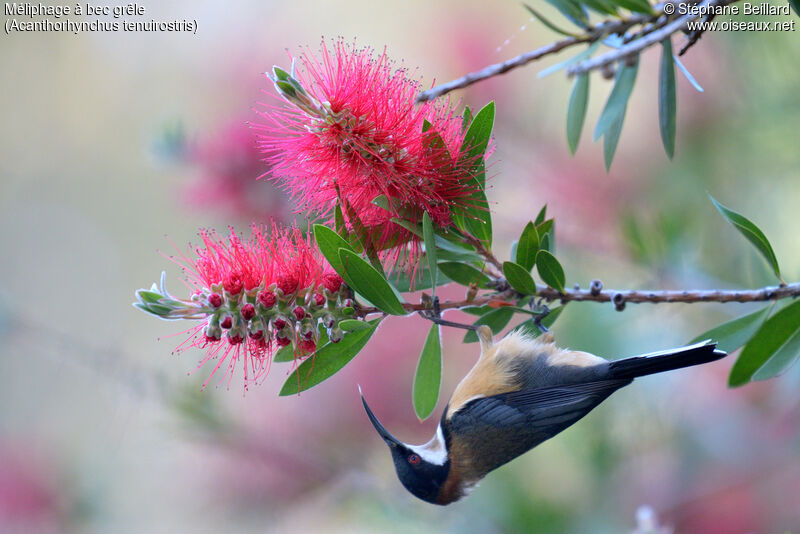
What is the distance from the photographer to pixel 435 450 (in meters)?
1.05

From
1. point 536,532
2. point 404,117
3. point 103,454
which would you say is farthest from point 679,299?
point 103,454

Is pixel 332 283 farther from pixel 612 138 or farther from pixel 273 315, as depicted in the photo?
pixel 612 138

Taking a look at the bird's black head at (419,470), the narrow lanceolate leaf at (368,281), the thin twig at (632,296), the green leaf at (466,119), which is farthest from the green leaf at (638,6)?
the bird's black head at (419,470)

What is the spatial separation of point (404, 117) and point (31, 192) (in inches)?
140

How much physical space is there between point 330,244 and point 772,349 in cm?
58

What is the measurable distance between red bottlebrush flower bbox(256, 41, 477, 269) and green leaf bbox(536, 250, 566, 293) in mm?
113

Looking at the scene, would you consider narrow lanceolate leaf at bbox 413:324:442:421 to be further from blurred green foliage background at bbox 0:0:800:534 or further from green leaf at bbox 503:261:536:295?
blurred green foliage background at bbox 0:0:800:534

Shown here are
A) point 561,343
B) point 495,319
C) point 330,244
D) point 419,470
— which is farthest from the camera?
point 561,343

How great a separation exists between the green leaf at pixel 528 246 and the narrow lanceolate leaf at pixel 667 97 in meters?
0.21

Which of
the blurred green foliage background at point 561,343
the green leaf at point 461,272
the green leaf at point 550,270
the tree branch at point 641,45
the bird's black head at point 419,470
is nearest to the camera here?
the tree branch at point 641,45

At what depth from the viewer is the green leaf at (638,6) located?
2.59 feet

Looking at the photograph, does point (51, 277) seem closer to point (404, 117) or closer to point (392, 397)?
point (392, 397)

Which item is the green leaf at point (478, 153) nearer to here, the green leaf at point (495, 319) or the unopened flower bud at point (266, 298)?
the green leaf at point (495, 319)

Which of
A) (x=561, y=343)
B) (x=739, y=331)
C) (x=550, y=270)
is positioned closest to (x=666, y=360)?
(x=739, y=331)
